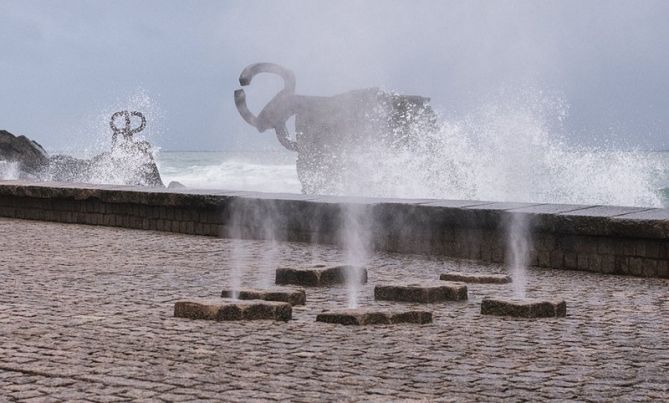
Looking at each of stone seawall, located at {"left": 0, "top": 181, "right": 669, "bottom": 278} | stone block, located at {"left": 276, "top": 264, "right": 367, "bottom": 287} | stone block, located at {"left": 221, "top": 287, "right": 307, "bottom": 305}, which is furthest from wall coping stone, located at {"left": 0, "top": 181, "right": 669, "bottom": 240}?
stone block, located at {"left": 221, "top": 287, "right": 307, "bottom": 305}

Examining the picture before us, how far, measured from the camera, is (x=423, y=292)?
626cm

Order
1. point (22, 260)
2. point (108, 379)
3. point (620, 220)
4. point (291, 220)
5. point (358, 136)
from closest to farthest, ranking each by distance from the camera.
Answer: point (108, 379) → point (620, 220) → point (22, 260) → point (291, 220) → point (358, 136)

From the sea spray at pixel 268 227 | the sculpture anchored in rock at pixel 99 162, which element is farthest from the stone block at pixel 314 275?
the sculpture anchored in rock at pixel 99 162

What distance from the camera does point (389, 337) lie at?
5.01 m

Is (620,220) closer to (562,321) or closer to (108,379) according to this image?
(562,321)

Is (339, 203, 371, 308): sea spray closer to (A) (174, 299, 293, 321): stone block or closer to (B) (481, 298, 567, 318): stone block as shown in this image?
(B) (481, 298, 567, 318): stone block

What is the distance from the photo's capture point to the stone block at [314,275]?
6953 mm

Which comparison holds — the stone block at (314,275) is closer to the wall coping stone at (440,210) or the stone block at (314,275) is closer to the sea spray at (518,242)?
the sea spray at (518,242)

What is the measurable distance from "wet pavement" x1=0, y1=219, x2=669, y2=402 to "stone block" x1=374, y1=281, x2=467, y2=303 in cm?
9

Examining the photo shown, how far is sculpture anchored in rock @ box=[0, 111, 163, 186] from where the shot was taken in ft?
85.1

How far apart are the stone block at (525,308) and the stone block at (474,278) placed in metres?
1.37

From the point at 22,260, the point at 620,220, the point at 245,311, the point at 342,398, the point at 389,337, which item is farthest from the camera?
the point at 22,260

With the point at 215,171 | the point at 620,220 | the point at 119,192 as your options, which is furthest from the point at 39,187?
the point at 215,171

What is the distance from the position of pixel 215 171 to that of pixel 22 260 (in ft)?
161
